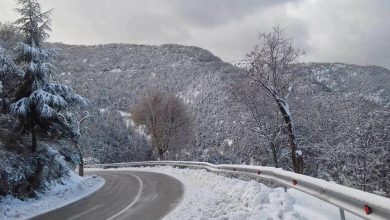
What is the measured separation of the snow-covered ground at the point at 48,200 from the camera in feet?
54.1

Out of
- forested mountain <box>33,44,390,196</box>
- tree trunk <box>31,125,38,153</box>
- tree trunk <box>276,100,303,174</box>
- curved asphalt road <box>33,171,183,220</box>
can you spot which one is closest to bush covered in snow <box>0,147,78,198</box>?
tree trunk <box>31,125,38,153</box>

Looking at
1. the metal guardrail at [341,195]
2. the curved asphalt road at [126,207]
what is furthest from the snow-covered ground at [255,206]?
the curved asphalt road at [126,207]

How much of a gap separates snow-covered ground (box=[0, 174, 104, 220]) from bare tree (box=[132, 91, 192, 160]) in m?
29.7

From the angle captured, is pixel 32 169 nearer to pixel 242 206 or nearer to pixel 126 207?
pixel 126 207

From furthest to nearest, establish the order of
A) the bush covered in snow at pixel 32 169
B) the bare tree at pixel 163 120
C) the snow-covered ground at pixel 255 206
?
the bare tree at pixel 163 120 → the bush covered in snow at pixel 32 169 → the snow-covered ground at pixel 255 206

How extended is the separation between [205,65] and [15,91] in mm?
139022

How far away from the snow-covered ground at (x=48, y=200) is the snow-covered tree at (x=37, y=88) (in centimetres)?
264

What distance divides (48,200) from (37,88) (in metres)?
5.71

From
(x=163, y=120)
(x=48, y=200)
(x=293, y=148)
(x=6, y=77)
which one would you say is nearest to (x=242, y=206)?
(x=48, y=200)

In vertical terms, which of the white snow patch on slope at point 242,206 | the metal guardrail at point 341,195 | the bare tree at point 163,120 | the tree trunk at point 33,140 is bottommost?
the white snow patch on slope at point 242,206

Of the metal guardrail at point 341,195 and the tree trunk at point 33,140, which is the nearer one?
the metal guardrail at point 341,195

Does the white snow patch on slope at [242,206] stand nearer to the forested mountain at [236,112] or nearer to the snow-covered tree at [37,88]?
the snow-covered tree at [37,88]

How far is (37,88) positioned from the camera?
71.6 feet

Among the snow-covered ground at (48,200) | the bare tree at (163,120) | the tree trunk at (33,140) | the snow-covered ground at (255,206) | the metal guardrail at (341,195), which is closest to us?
A: the metal guardrail at (341,195)
